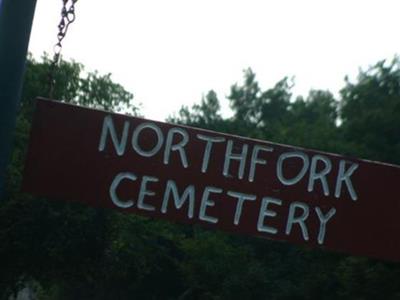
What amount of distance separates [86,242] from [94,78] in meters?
16.1

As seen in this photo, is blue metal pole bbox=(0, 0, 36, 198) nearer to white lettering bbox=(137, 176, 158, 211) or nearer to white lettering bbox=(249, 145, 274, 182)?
white lettering bbox=(137, 176, 158, 211)

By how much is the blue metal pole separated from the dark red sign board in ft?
2.61

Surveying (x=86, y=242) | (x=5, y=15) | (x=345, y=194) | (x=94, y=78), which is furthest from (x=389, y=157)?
(x=5, y=15)

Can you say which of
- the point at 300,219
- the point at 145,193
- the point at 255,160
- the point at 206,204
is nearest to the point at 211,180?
the point at 206,204

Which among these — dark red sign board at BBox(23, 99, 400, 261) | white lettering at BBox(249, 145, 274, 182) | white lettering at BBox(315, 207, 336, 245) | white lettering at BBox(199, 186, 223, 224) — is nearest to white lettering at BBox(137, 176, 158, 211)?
dark red sign board at BBox(23, 99, 400, 261)

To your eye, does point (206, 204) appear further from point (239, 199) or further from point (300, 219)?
point (300, 219)

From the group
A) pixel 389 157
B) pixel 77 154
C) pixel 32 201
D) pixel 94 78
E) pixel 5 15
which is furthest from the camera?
pixel 94 78

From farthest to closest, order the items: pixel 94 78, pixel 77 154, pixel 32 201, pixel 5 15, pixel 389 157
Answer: pixel 94 78 → pixel 389 157 → pixel 32 201 → pixel 77 154 → pixel 5 15

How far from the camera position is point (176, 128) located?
16.2 feet

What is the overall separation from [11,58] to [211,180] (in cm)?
172

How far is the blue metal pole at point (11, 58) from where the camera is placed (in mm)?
4035

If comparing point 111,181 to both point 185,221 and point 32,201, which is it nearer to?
point 185,221

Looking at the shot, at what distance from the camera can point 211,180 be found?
5.00 m

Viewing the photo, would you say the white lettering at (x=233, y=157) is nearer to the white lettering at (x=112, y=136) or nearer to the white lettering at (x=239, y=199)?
the white lettering at (x=239, y=199)
